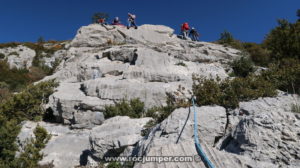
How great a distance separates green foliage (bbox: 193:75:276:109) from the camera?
7.58 meters

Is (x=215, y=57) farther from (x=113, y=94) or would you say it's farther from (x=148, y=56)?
(x=113, y=94)

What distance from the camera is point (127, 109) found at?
11.1 metres

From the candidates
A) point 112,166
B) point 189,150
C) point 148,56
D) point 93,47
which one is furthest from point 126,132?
point 93,47

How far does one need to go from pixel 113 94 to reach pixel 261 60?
16.5 m

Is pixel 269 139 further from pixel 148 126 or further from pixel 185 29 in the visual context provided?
pixel 185 29

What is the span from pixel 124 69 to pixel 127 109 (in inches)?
245

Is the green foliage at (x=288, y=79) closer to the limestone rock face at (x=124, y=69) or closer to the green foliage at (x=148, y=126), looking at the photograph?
the limestone rock face at (x=124, y=69)

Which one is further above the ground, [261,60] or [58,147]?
[261,60]

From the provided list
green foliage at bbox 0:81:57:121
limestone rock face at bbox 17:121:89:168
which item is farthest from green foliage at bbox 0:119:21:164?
green foliage at bbox 0:81:57:121

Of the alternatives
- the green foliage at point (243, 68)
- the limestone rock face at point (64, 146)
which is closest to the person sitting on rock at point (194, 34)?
the green foliage at point (243, 68)

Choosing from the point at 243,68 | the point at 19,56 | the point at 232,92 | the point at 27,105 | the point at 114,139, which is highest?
the point at 19,56

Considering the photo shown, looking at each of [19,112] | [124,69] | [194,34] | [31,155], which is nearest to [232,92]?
[31,155]

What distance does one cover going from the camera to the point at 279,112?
5.15m

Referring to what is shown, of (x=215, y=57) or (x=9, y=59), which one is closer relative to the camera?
(x=215, y=57)
